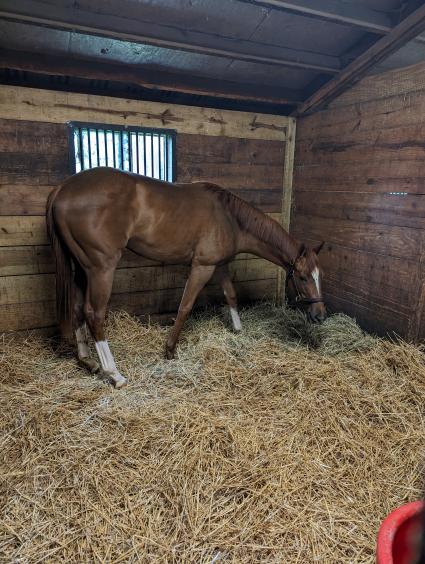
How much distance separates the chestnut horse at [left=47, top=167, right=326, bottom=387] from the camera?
6.82ft

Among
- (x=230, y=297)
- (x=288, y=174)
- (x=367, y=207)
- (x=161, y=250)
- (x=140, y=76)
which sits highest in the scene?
(x=140, y=76)

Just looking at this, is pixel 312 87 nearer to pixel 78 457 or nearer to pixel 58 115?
pixel 58 115

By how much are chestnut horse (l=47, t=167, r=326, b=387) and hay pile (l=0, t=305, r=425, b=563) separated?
36cm

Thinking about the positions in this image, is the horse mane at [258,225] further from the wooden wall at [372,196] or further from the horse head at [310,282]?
the wooden wall at [372,196]

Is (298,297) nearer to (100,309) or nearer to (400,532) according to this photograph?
(100,309)

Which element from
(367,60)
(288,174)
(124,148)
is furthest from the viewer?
(288,174)

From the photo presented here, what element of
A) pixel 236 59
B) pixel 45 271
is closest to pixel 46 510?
pixel 45 271

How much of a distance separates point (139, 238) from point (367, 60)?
1.91 m

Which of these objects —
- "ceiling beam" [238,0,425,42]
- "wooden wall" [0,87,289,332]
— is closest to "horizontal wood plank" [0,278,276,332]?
"wooden wall" [0,87,289,332]

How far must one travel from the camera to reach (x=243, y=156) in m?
3.21

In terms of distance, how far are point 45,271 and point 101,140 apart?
1.06 metres

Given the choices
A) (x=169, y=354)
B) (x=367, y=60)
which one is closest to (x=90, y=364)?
(x=169, y=354)

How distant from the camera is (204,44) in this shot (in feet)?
7.59

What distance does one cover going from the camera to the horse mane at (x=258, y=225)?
2625 mm
